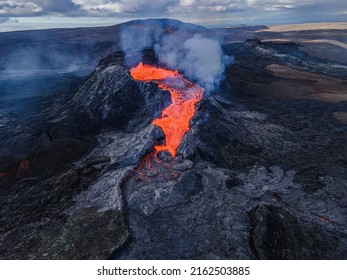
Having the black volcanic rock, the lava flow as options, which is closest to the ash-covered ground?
the black volcanic rock

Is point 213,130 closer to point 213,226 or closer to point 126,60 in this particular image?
point 213,226

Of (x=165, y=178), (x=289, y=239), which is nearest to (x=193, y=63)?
(x=165, y=178)

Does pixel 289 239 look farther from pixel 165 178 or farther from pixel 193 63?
pixel 193 63

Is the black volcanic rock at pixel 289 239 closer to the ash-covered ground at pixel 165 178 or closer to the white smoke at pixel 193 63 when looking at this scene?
the ash-covered ground at pixel 165 178

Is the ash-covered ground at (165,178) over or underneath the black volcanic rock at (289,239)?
underneath

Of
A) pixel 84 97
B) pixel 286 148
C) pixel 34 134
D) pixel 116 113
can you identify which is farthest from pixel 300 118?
pixel 34 134

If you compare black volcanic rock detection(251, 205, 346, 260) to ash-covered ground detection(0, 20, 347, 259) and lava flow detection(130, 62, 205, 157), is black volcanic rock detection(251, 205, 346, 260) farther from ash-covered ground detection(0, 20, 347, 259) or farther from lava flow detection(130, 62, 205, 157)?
lava flow detection(130, 62, 205, 157)

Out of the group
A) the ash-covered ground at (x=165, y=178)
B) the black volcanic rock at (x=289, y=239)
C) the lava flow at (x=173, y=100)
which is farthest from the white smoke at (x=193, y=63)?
the black volcanic rock at (x=289, y=239)
